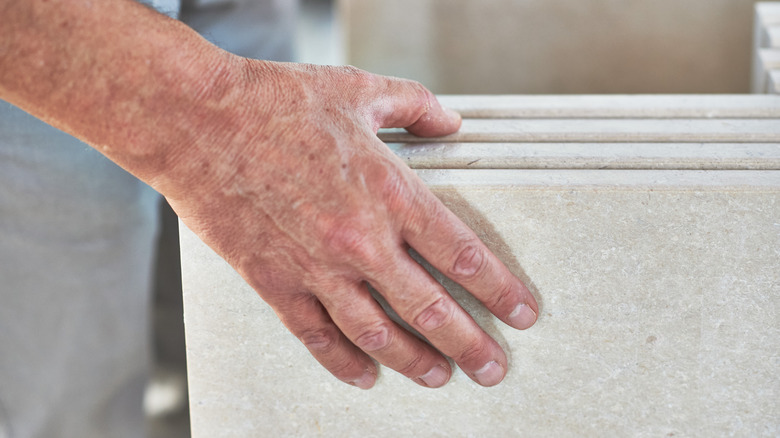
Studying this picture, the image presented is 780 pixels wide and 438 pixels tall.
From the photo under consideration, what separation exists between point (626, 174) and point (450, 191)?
6.9 inches

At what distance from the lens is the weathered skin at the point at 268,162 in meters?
0.50

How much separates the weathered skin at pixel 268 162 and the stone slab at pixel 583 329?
0.20 feet

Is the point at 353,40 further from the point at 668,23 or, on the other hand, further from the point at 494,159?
the point at 494,159

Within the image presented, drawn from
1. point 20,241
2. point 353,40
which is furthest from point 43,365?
point 353,40

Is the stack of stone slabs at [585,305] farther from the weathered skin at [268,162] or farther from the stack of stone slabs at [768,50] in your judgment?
the stack of stone slabs at [768,50]

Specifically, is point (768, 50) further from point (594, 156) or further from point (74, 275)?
point (74, 275)

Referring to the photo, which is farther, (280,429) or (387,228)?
(280,429)

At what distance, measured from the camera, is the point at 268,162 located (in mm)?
519

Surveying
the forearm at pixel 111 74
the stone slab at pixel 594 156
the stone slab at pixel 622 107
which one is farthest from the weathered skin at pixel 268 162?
the stone slab at pixel 622 107

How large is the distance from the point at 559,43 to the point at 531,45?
80mm

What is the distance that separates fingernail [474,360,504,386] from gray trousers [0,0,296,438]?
0.65m

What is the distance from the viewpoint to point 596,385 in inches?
25.1

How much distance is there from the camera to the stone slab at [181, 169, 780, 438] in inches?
23.1

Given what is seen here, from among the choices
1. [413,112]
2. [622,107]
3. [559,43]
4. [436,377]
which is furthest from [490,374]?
[559,43]
